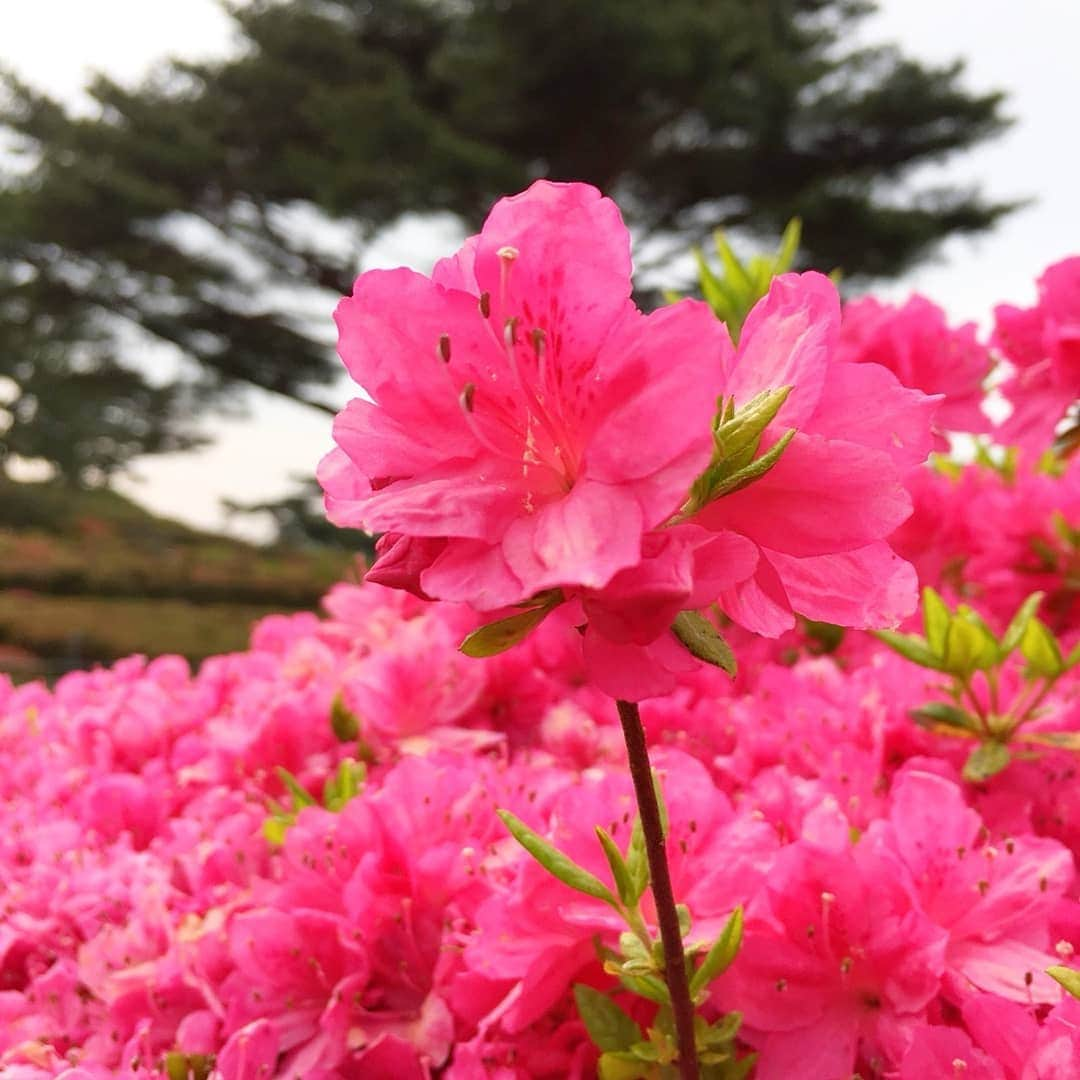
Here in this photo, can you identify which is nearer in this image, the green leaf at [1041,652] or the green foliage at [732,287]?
the green leaf at [1041,652]

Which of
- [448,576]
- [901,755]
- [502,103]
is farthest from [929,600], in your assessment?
[502,103]

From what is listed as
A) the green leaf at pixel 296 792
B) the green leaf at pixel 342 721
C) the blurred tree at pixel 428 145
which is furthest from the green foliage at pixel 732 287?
the blurred tree at pixel 428 145

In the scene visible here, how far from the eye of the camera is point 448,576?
432mm

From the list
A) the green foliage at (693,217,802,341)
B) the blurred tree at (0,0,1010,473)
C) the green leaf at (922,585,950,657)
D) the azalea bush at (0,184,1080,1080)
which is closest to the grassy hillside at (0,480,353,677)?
the blurred tree at (0,0,1010,473)

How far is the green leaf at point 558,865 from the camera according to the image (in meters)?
0.53

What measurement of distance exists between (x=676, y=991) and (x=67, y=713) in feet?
3.89

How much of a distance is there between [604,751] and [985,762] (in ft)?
1.18

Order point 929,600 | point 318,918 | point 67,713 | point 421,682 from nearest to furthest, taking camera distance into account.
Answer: point 318,918 → point 929,600 → point 421,682 → point 67,713

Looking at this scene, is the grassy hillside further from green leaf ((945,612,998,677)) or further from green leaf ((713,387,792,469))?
green leaf ((713,387,792,469))

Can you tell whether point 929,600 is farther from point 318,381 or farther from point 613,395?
point 318,381

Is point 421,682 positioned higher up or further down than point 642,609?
higher up

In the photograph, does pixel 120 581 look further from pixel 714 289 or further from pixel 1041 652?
pixel 1041 652

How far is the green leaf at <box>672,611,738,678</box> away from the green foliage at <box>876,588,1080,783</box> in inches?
18.9

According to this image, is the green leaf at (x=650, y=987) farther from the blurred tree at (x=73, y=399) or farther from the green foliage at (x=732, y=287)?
the blurred tree at (x=73, y=399)
